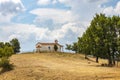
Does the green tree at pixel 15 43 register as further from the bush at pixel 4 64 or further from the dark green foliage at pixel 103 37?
the bush at pixel 4 64

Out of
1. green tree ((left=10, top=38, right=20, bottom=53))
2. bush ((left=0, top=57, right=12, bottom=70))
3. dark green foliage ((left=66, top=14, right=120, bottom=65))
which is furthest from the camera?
green tree ((left=10, top=38, right=20, bottom=53))

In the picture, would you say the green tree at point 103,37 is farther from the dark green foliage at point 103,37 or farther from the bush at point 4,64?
the bush at point 4,64

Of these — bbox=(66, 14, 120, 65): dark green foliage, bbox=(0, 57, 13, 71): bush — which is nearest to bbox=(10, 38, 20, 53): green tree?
bbox=(66, 14, 120, 65): dark green foliage

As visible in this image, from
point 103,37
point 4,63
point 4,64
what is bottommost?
point 4,64

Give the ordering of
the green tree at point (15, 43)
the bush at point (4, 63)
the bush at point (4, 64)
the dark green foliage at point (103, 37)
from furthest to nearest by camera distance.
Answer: the green tree at point (15, 43) → the dark green foliage at point (103, 37) → the bush at point (4, 63) → the bush at point (4, 64)

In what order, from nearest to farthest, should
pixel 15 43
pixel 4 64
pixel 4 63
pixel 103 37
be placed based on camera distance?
pixel 4 64, pixel 4 63, pixel 103 37, pixel 15 43

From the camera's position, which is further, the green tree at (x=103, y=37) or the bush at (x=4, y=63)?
the green tree at (x=103, y=37)

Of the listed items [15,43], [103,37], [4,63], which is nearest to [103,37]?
[103,37]

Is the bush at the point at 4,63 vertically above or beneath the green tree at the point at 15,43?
beneath

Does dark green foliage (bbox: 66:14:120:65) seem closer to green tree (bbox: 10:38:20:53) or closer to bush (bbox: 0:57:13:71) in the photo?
bush (bbox: 0:57:13:71)

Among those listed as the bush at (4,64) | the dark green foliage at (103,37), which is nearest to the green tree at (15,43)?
the dark green foliage at (103,37)

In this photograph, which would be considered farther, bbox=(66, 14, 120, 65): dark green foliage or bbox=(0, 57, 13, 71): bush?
bbox=(66, 14, 120, 65): dark green foliage

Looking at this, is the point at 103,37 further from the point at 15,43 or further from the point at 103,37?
the point at 15,43

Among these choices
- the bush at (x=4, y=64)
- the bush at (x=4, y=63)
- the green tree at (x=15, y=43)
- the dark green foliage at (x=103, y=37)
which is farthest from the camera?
the green tree at (x=15, y=43)
